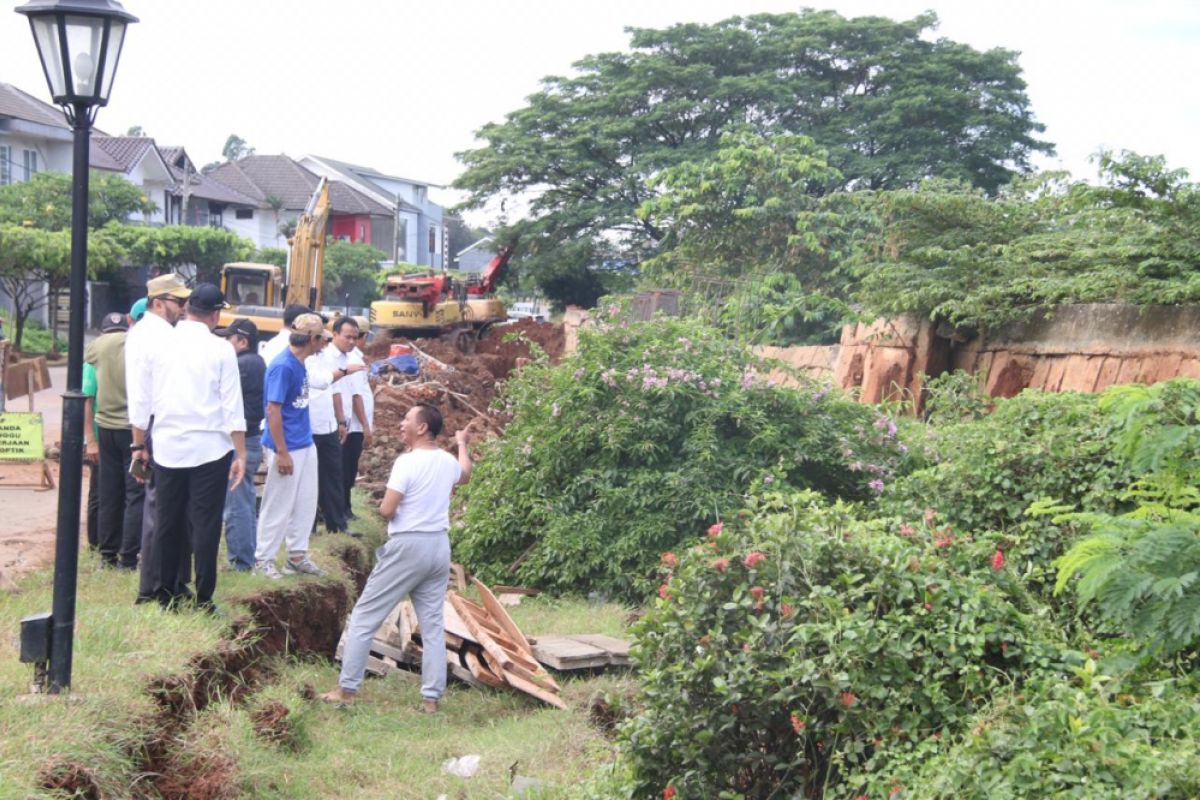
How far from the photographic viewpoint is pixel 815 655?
5184 mm

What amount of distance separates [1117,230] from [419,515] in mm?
8771

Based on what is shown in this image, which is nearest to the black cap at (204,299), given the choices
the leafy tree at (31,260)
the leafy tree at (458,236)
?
the leafy tree at (31,260)

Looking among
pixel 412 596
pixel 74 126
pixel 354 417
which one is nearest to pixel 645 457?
pixel 354 417

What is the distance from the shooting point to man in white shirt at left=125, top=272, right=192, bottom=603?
708cm

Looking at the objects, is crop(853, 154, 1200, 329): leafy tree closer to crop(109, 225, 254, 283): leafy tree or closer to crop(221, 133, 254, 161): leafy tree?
crop(109, 225, 254, 283): leafy tree

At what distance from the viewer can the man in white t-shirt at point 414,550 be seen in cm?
720

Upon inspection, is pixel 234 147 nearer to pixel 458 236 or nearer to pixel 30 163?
pixel 458 236

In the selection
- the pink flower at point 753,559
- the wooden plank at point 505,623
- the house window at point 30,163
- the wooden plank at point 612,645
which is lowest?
the wooden plank at point 612,645

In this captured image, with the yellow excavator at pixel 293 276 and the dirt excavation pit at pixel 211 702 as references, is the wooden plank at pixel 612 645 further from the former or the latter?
the yellow excavator at pixel 293 276

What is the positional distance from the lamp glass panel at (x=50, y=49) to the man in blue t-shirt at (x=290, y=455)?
299 cm

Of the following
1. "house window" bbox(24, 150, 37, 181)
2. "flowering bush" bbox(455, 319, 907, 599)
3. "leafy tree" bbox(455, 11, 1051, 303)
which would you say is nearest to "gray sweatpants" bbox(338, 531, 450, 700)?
"flowering bush" bbox(455, 319, 907, 599)

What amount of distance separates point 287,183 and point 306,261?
4342 cm

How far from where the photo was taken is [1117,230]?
12648mm

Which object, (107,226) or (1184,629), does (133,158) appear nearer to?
(107,226)
